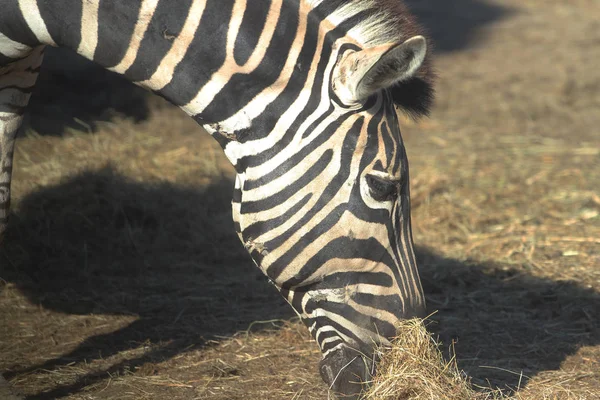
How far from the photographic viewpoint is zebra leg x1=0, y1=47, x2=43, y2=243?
3.65m

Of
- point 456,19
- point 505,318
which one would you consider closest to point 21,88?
point 505,318

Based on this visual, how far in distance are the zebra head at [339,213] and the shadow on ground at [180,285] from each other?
42.3 inches

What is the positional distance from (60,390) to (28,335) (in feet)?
2.63

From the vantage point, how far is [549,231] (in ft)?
20.5

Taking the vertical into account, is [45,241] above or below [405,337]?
above

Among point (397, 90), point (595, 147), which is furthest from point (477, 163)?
point (397, 90)

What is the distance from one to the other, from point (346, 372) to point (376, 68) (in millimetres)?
1268

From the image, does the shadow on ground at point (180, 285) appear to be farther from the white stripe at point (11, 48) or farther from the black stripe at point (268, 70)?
the black stripe at point (268, 70)

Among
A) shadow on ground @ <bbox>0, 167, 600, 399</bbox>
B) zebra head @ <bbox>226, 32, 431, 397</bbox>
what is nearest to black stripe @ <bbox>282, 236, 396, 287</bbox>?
zebra head @ <bbox>226, 32, 431, 397</bbox>

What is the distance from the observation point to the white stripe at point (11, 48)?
10.9ft

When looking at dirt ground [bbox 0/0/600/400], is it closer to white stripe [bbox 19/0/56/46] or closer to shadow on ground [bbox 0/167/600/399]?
shadow on ground [bbox 0/167/600/399]

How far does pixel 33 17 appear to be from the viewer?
10.6 ft

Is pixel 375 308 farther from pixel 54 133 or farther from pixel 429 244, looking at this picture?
pixel 54 133

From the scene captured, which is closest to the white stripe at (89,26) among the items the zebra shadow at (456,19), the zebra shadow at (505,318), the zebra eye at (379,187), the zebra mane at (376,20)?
the zebra mane at (376,20)
